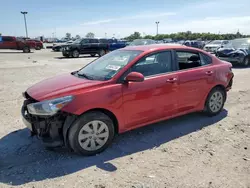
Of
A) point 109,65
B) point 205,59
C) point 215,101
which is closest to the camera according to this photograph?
point 109,65

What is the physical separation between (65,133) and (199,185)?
1.91m

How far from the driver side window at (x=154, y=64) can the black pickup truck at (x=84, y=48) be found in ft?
56.6

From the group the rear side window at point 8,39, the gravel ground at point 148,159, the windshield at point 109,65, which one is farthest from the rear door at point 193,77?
the rear side window at point 8,39

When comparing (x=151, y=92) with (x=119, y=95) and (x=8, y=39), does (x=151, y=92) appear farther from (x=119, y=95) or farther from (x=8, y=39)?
(x=8, y=39)

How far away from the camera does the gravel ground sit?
2.92 m

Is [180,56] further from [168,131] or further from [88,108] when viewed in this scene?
[88,108]

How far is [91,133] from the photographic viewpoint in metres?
3.46

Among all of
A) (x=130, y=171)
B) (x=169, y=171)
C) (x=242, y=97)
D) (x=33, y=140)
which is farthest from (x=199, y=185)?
(x=242, y=97)

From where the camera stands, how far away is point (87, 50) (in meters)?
21.1

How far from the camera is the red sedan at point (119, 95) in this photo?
3.31m

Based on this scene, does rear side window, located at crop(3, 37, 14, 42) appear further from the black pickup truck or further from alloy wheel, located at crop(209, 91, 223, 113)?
alloy wheel, located at crop(209, 91, 223, 113)

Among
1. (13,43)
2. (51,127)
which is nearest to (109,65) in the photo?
(51,127)

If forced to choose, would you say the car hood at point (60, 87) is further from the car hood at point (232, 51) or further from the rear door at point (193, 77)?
the car hood at point (232, 51)

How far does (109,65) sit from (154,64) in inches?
31.5
